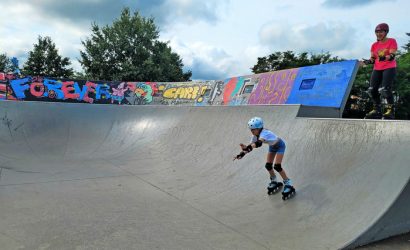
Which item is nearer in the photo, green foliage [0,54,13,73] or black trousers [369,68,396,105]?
black trousers [369,68,396,105]

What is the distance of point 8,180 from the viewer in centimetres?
650

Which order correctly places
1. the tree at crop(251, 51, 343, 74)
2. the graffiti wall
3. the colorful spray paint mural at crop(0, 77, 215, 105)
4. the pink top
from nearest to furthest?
1. the pink top
2. the graffiti wall
3. the colorful spray paint mural at crop(0, 77, 215, 105)
4. the tree at crop(251, 51, 343, 74)

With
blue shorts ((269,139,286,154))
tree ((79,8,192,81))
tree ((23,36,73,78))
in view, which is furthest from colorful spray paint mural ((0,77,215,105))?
tree ((23,36,73,78))

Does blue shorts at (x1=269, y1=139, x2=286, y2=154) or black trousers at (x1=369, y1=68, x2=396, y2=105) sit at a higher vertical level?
black trousers at (x1=369, y1=68, x2=396, y2=105)

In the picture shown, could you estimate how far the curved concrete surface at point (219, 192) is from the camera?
3570mm

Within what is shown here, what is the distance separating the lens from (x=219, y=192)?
561 centimetres

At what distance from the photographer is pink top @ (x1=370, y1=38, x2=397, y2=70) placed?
5.32m

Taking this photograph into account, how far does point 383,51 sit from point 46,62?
127ft

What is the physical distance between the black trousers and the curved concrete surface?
1.11 metres

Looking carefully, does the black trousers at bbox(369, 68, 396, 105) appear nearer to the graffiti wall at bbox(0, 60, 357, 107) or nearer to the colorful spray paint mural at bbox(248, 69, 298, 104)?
the graffiti wall at bbox(0, 60, 357, 107)

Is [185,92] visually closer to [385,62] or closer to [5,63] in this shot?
[385,62]

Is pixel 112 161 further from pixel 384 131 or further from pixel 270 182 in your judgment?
pixel 384 131

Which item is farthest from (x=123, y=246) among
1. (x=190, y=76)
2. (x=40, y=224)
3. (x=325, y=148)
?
(x=190, y=76)

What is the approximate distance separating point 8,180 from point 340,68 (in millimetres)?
8844
